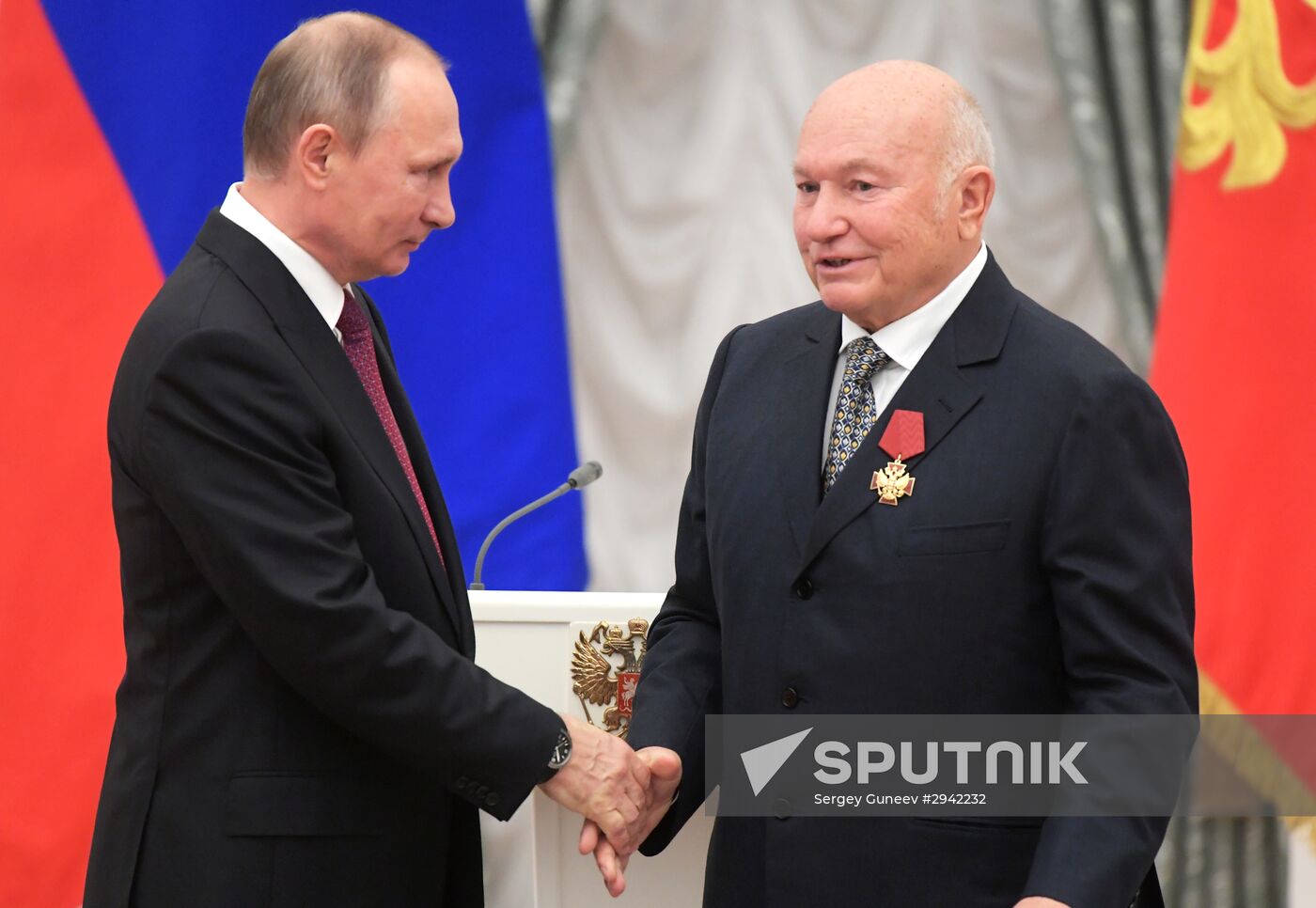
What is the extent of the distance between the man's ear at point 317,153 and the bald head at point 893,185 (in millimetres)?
612

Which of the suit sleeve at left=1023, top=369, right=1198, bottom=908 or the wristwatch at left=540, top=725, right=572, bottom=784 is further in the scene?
the wristwatch at left=540, top=725, right=572, bottom=784

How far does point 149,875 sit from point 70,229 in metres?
2.59

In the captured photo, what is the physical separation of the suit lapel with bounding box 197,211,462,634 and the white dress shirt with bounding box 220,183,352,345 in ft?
0.07

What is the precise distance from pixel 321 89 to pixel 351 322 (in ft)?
1.05

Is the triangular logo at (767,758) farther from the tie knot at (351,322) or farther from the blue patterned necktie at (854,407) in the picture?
the tie knot at (351,322)

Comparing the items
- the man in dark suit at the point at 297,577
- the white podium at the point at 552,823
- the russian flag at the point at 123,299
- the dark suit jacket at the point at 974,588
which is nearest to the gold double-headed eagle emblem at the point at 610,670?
the white podium at the point at 552,823

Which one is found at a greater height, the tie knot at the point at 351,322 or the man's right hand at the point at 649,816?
the tie knot at the point at 351,322

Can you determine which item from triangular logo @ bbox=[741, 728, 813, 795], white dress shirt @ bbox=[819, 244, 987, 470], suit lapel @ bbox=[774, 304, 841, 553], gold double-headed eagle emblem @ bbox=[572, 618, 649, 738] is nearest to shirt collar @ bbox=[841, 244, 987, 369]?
white dress shirt @ bbox=[819, 244, 987, 470]

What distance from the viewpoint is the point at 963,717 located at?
179 centimetres

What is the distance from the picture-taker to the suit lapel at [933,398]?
1831 mm

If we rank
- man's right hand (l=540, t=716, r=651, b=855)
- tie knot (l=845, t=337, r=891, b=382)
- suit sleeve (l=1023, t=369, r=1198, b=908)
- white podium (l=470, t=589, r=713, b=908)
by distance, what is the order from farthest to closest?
white podium (l=470, t=589, r=713, b=908)
man's right hand (l=540, t=716, r=651, b=855)
tie knot (l=845, t=337, r=891, b=382)
suit sleeve (l=1023, t=369, r=1198, b=908)

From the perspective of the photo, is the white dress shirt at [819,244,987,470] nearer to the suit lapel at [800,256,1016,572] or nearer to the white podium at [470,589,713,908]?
the suit lapel at [800,256,1016,572]

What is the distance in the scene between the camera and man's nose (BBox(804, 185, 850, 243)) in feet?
6.16

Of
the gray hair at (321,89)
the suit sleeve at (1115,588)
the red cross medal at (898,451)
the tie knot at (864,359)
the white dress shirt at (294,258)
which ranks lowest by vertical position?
the suit sleeve at (1115,588)
